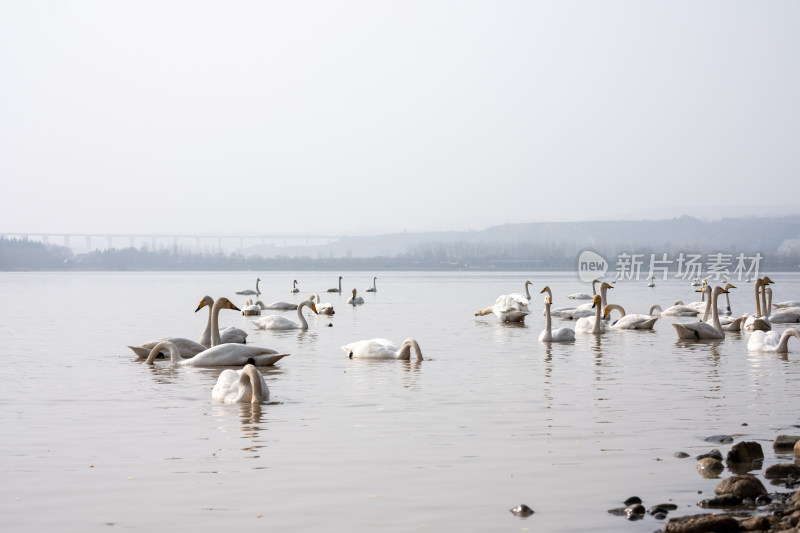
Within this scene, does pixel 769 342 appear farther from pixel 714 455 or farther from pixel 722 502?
pixel 722 502

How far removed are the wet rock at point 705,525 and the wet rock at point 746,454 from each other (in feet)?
7.59

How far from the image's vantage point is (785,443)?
31.6 ft

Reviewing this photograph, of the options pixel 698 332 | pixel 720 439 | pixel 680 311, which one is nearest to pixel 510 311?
pixel 680 311

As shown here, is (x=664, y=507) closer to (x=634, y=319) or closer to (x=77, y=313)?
(x=634, y=319)

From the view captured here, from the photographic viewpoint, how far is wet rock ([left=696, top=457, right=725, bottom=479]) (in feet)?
28.0

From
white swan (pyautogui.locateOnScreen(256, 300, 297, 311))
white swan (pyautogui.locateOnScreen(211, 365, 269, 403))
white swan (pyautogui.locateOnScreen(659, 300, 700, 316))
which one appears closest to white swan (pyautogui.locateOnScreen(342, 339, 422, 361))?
white swan (pyautogui.locateOnScreen(211, 365, 269, 403))

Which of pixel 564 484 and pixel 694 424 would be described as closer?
pixel 564 484

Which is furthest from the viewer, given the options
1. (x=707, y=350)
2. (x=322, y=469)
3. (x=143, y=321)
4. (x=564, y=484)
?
(x=143, y=321)

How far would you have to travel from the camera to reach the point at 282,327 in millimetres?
27672

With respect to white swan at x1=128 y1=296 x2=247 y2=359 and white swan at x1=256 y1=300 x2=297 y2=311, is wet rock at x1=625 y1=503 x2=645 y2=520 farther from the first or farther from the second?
white swan at x1=256 y1=300 x2=297 y2=311

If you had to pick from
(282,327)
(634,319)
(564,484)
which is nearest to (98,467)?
(564,484)

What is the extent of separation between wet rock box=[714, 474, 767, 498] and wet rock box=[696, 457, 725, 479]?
77 centimetres

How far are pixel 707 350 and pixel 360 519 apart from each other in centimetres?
1521

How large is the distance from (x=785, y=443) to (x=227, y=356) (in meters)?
9.61
